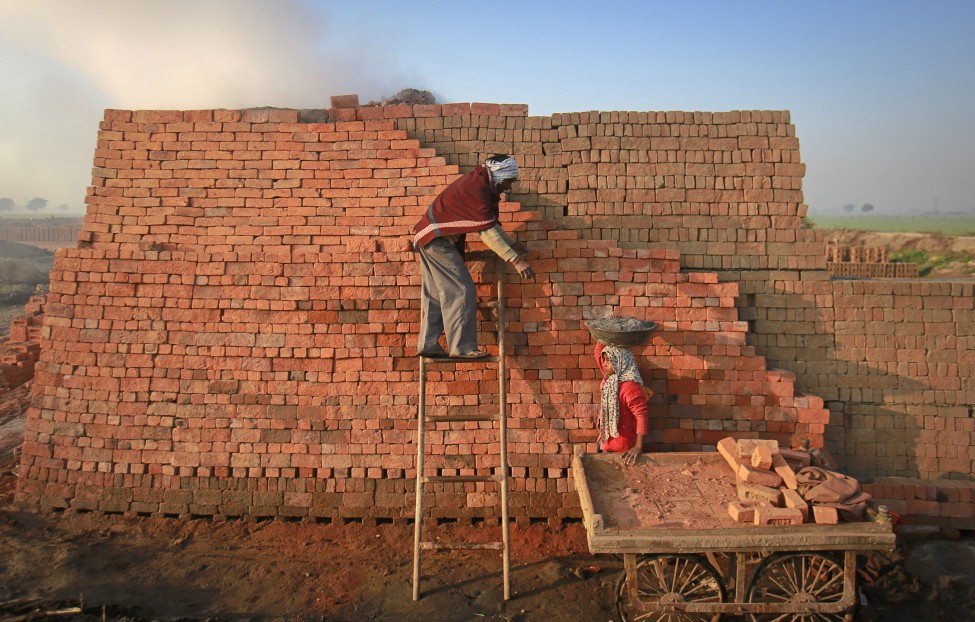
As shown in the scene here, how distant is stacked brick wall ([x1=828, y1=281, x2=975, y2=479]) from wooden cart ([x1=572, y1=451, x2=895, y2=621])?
1850mm

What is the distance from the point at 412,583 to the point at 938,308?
4.88 m

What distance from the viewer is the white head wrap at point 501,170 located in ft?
14.5

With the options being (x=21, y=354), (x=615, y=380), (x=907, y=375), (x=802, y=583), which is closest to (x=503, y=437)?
(x=615, y=380)

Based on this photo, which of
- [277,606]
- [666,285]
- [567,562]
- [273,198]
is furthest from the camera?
[273,198]

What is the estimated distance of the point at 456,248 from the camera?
4.59 metres

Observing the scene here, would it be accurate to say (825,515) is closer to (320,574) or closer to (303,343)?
(320,574)

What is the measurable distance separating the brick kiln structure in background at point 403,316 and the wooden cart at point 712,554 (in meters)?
1.04

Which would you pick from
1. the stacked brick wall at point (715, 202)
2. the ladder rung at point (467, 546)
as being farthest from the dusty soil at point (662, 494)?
the stacked brick wall at point (715, 202)

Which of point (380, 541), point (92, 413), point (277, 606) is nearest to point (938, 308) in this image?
point (380, 541)

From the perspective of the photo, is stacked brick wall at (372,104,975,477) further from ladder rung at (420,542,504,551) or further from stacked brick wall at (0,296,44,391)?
stacked brick wall at (0,296,44,391)

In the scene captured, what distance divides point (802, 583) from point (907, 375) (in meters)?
2.55

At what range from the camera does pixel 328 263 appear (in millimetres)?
5012

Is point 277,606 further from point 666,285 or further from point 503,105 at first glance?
point 503,105

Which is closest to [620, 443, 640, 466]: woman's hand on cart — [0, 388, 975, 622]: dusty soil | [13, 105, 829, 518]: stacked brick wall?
[0, 388, 975, 622]: dusty soil
